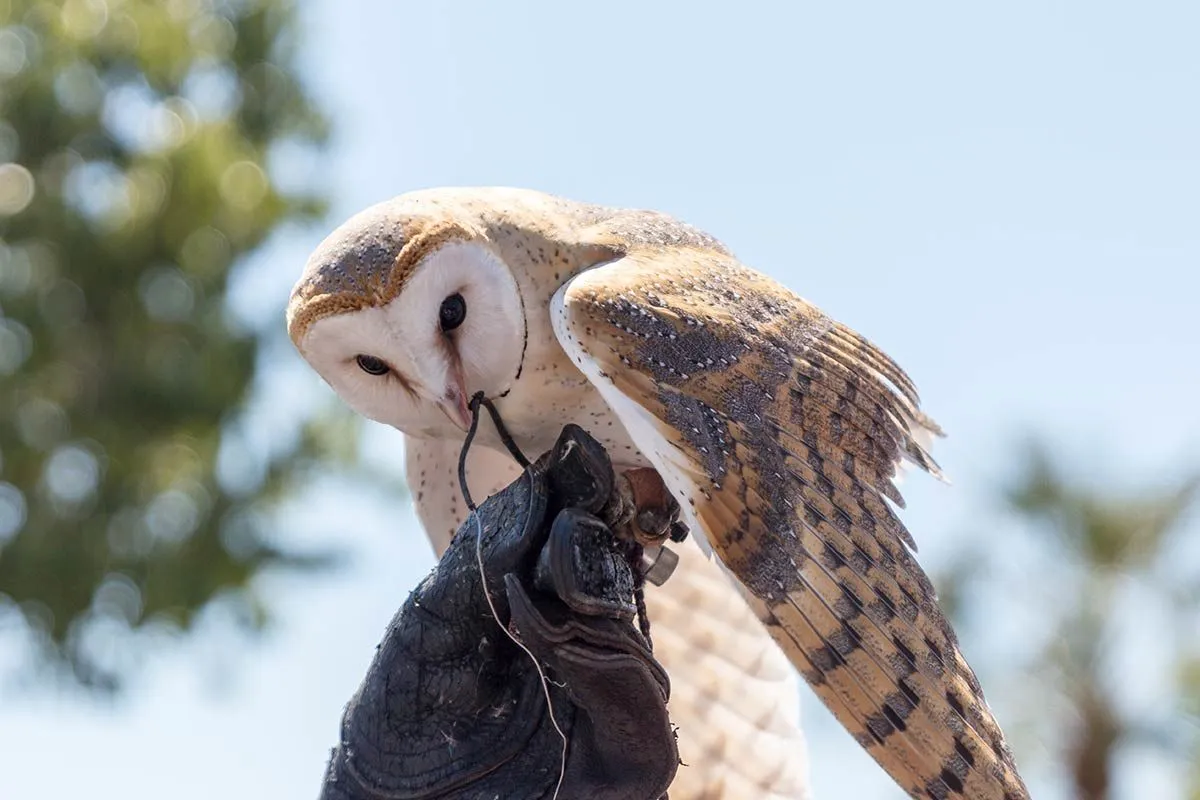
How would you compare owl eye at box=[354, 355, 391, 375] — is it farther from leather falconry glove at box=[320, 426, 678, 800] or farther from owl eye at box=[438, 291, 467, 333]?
leather falconry glove at box=[320, 426, 678, 800]

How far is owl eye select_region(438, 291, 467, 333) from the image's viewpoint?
2727mm

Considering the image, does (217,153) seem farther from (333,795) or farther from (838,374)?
(333,795)

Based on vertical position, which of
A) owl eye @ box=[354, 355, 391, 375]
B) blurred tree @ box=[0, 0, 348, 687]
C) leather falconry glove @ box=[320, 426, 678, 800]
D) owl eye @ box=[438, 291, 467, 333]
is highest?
owl eye @ box=[438, 291, 467, 333]

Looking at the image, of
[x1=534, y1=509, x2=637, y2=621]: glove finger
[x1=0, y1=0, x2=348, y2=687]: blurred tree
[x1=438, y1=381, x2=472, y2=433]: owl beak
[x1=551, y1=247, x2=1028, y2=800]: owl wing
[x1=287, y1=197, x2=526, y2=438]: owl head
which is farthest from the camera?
[x1=0, y1=0, x2=348, y2=687]: blurred tree

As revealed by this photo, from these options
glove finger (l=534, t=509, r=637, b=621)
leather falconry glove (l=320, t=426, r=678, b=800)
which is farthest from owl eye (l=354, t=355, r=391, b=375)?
glove finger (l=534, t=509, r=637, b=621)

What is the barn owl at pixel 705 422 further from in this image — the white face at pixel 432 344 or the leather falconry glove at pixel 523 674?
the leather falconry glove at pixel 523 674

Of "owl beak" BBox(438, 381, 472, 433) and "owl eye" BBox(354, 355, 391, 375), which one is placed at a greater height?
"owl eye" BBox(354, 355, 391, 375)

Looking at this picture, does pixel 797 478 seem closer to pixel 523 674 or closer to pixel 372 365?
pixel 523 674

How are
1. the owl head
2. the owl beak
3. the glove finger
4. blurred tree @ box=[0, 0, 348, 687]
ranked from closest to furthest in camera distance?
the glove finger → the owl head → the owl beak → blurred tree @ box=[0, 0, 348, 687]

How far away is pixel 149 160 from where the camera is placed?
8148mm

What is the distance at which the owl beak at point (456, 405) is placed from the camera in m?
2.73

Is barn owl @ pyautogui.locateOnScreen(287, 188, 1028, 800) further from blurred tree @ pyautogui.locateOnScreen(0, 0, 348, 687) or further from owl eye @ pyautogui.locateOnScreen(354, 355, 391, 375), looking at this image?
blurred tree @ pyautogui.locateOnScreen(0, 0, 348, 687)

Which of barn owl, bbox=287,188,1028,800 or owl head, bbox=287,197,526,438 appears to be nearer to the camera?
barn owl, bbox=287,188,1028,800

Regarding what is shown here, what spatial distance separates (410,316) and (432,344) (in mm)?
73
